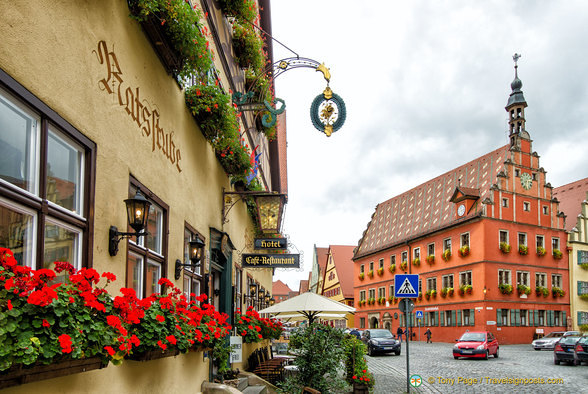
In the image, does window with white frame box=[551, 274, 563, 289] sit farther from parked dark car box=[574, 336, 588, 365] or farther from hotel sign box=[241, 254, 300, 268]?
hotel sign box=[241, 254, 300, 268]

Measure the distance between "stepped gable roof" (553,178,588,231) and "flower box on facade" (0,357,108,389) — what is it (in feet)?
165

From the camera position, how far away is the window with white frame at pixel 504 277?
137ft

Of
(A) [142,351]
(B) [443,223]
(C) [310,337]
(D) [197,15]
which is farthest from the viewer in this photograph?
(B) [443,223]

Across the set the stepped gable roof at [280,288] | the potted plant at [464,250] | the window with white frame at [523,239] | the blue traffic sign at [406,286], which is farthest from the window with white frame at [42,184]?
the stepped gable roof at [280,288]

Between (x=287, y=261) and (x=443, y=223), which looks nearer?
(x=287, y=261)

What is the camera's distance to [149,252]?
625cm

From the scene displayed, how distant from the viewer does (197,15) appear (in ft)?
20.9

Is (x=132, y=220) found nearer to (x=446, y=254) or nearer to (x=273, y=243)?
(x=273, y=243)

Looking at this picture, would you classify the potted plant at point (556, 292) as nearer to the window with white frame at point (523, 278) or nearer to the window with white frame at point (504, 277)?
the window with white frame at point (523, 278)

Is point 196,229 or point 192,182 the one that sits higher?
point 192,182

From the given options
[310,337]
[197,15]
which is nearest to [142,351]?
[197,15]

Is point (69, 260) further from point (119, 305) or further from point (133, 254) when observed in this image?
point (133, 254)

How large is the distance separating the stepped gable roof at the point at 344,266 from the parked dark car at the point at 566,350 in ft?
172

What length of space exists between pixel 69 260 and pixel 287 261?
A: 9.78 metres
